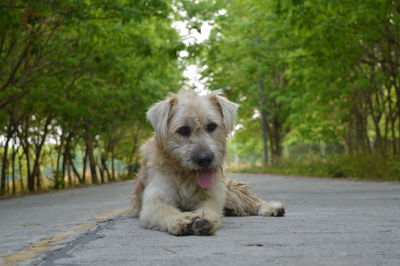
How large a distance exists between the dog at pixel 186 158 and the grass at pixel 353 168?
393 inches

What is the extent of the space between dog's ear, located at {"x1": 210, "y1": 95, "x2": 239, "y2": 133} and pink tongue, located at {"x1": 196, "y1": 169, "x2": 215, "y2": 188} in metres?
0.60

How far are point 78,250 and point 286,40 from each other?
1681 cm

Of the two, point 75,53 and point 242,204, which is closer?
point 242,204

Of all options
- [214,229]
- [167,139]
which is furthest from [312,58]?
[214,229]

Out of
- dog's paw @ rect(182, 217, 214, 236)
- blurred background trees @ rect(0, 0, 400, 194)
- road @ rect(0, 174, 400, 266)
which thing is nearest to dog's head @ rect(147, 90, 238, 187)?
road @ rect(0, 174, 400, 266)

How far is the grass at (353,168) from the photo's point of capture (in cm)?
1459

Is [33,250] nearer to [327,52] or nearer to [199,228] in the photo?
[199,228]

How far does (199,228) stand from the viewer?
3.98 m

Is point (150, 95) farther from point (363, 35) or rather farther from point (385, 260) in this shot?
point (385, 260)

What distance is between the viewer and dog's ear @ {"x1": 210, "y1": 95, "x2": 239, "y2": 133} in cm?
530

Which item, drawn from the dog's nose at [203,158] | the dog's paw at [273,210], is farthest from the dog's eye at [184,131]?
the dog's paw at [273,210]

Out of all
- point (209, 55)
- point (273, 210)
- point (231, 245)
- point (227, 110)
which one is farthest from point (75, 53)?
point (231, 245)

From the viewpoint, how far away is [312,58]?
49.4 ft

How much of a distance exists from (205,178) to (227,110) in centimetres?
86
